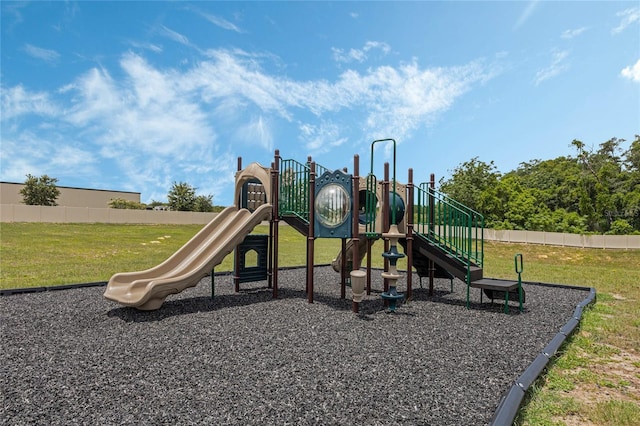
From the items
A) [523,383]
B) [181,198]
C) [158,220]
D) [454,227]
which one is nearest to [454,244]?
[454,227]

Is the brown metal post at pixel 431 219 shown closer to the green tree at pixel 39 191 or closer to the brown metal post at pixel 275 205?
the brown metal post at pixel 275 205

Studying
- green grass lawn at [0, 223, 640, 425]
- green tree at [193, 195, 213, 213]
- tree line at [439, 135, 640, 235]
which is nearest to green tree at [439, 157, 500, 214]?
tree line at [439, 135, 640, 235]

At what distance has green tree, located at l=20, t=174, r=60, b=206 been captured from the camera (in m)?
41.2

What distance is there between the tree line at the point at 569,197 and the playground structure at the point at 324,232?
29689mm

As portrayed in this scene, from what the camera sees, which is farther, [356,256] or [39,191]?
[39,191]

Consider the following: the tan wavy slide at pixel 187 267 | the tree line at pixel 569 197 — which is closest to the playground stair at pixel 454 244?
the tan wavy slide at pixel 187 267

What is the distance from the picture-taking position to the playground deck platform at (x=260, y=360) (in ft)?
11.0

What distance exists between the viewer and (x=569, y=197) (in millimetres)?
37969

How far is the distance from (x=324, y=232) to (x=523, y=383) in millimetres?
4385

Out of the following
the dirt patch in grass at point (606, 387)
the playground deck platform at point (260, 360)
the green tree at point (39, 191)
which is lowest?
the dirt patch in grass at point (606, 387)

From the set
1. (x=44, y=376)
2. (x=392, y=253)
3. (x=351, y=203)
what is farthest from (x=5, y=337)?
(x=392, y=253)

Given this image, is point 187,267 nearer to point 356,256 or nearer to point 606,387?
point 356,256

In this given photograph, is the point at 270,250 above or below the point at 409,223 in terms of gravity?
below

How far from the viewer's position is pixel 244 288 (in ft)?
31.4
